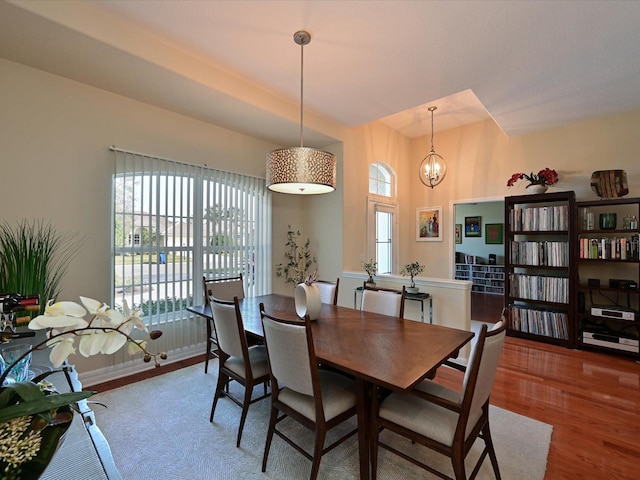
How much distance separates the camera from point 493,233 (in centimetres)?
817

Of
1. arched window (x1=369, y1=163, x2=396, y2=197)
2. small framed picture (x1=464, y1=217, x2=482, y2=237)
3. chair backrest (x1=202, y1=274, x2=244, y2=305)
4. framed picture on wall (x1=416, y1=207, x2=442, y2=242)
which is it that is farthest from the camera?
small framed picture (x1=464, y1=217, x2=482, y2=237)

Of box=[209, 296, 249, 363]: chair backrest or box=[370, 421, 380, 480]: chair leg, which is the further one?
box=[209, 296, 249, 363]: chair backrest

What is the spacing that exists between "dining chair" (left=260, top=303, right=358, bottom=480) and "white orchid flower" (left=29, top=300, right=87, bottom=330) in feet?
3.20

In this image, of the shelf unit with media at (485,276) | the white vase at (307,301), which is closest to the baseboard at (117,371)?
the white vase at (307,301)

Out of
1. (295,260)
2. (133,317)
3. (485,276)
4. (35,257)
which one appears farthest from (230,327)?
(485,276)

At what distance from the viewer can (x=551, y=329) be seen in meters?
3.93

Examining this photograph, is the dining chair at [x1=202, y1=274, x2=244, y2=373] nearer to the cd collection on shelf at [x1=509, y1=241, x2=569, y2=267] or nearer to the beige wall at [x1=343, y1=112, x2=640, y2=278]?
the beige wall at [x1=343, y1=112, x2=640, y2=278]

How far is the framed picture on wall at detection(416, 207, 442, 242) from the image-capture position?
538 centimetres

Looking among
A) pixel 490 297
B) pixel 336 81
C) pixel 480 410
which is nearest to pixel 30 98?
pixel 336 81

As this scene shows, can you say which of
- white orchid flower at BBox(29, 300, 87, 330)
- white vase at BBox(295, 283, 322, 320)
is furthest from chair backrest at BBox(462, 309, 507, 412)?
white orchid flower at BBox(29, 300, 87, 330)

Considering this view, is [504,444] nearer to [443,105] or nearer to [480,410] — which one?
[480,410]

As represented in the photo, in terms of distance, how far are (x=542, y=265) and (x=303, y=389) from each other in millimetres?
3908

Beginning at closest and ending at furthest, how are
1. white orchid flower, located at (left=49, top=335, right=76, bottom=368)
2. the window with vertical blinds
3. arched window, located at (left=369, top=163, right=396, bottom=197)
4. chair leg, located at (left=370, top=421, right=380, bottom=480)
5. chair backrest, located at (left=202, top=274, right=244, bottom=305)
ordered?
white orchid flower, located at (left=49, top=335, right=76, bottom=368)
chair leg, located at (left=370, top=421, right=380, bottom=480)
the window with vertical blinds
chair backrest, located at (left=202, top=274, right=244, bottom=305)
arched window, located at (left=369, top=163, right=396, bottom=197)

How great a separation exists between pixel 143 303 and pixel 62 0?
100 inches
